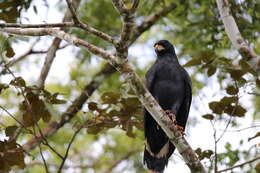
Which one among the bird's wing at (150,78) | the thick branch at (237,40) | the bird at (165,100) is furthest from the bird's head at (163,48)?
the thick branch at (237,40)

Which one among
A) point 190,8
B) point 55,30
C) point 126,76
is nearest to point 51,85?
point 190,8

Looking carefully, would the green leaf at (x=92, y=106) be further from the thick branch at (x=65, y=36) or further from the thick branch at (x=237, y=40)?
the thick branch at (x=237, y=40)

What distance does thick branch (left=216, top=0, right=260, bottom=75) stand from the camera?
4.74m

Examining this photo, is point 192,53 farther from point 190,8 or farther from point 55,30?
point 190,8

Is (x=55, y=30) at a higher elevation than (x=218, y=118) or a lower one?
higher

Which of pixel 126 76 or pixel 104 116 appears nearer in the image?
pixel 126 76

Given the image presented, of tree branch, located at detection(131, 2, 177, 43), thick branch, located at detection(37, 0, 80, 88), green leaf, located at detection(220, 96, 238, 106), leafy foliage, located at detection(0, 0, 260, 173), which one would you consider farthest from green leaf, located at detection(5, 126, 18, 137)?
tree branch, located at detection(131, 2, 177, 43)

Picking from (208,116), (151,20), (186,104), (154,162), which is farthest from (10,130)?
(151,20)

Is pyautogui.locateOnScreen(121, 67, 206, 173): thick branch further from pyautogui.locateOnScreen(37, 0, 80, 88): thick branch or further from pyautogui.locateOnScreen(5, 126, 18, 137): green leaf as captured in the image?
pyautogui.locateOnScreen(37, 0, 80, 88): thick branch

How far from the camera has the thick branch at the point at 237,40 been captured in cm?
474

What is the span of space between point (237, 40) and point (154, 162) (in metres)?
1.93

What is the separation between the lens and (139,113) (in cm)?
558

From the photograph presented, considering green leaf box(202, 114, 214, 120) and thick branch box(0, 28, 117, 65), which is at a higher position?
thick branch box(0, 28, 117, 65)

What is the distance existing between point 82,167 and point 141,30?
309 cm
